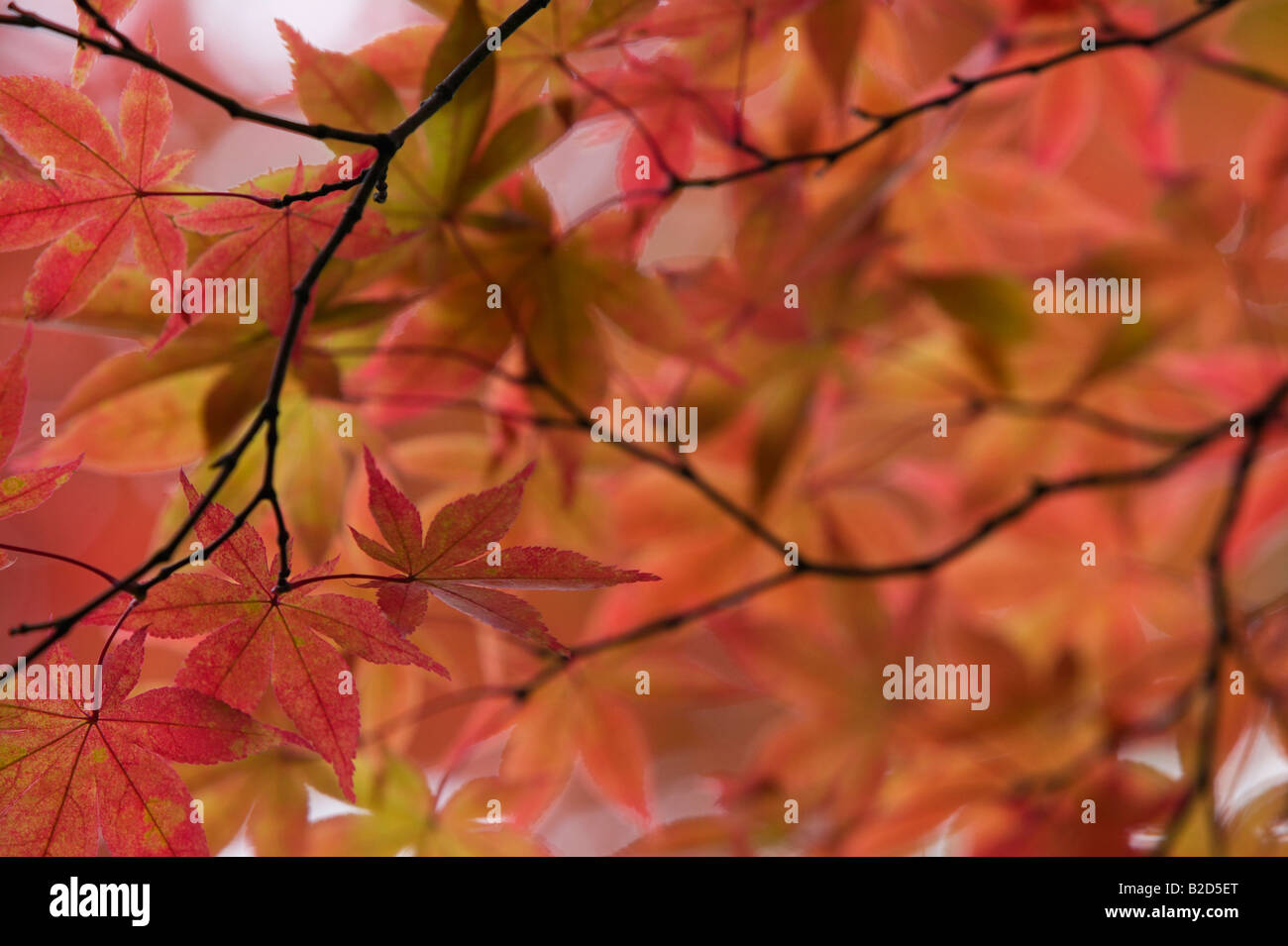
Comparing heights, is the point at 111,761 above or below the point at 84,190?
below

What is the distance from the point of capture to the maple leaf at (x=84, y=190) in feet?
1.30

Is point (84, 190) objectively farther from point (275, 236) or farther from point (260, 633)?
point (260, 633)

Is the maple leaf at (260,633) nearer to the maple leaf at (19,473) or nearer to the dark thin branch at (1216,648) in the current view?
the maple leaf at (19,473)

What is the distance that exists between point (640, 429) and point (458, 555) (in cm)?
37

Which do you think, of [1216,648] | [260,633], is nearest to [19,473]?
[260,633]

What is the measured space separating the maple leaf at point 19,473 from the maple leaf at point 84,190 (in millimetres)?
40

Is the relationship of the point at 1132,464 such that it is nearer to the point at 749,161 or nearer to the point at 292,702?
the point at 749,161

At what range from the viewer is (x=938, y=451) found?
1.42 meters

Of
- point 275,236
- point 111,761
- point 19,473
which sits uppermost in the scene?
point 275,236

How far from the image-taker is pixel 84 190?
413mm

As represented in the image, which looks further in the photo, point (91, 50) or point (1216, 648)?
point (1216, 648)

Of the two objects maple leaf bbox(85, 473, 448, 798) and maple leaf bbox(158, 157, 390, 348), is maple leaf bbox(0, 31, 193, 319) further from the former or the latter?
maple leaf bbox(85, 473, 448, 798)
